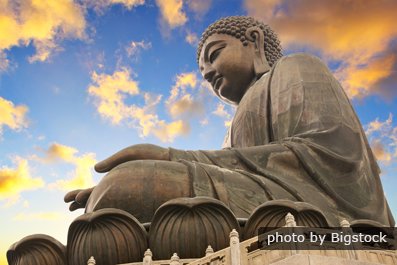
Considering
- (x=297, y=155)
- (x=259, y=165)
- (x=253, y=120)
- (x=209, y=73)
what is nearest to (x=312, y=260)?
(x=259, y=165)

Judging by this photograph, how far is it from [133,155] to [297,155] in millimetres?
1940

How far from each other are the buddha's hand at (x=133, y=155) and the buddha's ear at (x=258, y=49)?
→ 11.4 ft

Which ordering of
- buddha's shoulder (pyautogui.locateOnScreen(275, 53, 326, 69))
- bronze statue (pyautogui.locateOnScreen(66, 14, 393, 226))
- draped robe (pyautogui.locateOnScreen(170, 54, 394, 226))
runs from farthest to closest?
buddha's shoulder (pyautogui.locateOnScreen(275, 53, 326, 69)) → draped robe (pyautogui.locateOnScreen(170, 54, 394, 226)) → bronze statue (pyautogui.locateOnScreen(66, 14, 393, 226))

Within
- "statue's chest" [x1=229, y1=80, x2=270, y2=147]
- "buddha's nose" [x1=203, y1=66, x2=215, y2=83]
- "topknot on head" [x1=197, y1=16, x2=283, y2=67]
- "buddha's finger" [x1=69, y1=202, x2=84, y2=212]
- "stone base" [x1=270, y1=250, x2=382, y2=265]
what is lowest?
"stone base" [x1=270, y1=250, x2=382, y2=265]

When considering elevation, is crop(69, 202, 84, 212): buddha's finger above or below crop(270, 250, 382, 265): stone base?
above

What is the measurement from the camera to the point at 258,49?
9648 mm

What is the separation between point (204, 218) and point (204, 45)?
536 cm

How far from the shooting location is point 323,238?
435 centimetres

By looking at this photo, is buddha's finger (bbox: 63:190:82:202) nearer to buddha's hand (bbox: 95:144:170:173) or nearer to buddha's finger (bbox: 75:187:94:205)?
buddha's finger (bbox: 75:187:94:205)

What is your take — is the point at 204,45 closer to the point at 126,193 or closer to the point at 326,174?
the point at 326,174

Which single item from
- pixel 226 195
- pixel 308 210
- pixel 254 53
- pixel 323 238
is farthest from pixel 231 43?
pixel 323 238

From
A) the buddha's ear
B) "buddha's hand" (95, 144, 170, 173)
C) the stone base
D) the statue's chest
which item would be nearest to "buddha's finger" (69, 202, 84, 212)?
"buddha's hand" (95, 144, 170, 173)

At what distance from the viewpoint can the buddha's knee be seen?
215 inches

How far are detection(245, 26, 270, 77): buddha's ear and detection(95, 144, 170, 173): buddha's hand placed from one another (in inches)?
137
